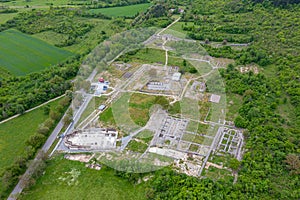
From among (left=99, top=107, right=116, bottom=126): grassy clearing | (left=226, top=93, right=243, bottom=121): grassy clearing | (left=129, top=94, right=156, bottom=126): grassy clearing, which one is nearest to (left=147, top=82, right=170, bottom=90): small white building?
(left=129, top=94, right=156, bottom=126): grassy clearing

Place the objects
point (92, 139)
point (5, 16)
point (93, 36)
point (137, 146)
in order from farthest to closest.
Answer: point (5, 16)
point (93, 36)
point (92, 139)
point (137, 146)

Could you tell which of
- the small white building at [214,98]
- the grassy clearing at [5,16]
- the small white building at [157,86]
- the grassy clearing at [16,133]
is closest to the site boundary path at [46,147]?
the grassy clearing at [16,133]

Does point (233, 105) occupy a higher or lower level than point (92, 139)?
higher

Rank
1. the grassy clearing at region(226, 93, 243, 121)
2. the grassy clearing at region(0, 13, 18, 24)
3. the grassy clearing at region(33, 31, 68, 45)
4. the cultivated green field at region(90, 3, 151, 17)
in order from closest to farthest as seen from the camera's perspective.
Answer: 1. the grassy clearing at region(226, 93, 243, 121)
2. the grassy clearing at region(33, 31, 68, 45)
3. the grassy clearing at region(0, 13, 18, 24)
4. the cultivated green field at region(90, 3, 151, 17)

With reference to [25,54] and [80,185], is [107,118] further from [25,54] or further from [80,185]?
[25,54]

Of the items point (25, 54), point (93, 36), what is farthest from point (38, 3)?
point (25, 54)

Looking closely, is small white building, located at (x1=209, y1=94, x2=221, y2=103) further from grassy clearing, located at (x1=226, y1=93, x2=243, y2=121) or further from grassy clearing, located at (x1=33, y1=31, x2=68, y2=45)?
grassy clearing, located at (x1=33, y1=31, x2=68, y2=45)

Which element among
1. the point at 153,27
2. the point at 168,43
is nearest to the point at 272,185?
the point at 168,43
